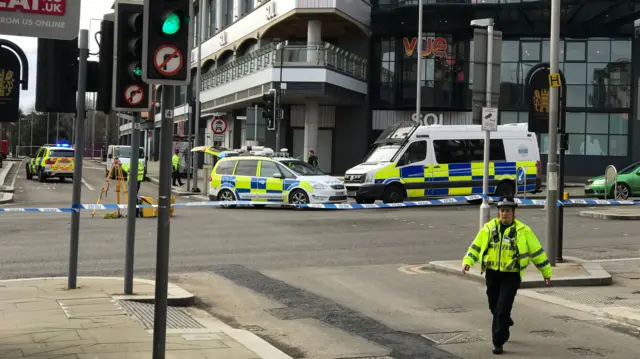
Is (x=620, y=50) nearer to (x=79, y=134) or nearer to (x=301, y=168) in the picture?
(x=301, y=168)

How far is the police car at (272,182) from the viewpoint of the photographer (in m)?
23.1

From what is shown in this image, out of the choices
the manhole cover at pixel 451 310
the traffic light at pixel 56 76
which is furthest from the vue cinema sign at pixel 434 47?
the traffic light at pixel 56 76

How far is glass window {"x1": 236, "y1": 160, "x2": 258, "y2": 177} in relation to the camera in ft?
77.6

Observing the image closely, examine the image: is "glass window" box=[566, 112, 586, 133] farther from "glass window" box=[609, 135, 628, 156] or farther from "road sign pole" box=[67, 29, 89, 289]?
"road sign pole" box=[67, 29, 89, 289]

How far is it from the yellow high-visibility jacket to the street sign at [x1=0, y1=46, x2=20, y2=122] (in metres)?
4.32

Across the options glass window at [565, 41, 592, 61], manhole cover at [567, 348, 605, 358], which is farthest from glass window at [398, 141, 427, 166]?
glass window at [565, 41, 592, 61]

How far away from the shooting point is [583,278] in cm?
1119

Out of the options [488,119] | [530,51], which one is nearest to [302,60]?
[530,51]

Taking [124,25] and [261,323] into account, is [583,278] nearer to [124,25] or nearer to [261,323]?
[261,323]

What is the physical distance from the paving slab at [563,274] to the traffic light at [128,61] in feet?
17.6

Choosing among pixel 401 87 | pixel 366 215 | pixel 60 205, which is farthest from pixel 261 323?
pixel 401 87

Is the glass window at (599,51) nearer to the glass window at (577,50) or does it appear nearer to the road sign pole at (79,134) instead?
the glass window at (577,50)

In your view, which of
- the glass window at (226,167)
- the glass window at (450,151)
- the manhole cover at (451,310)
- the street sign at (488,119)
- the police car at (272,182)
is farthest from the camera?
the glass window at (450,151)

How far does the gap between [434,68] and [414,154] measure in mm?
20423
